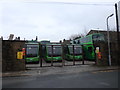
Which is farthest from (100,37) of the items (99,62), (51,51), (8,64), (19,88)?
(19,88)

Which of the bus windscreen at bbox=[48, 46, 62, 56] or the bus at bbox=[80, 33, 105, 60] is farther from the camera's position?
the bus at bbox=[80, 33, 105, 60]

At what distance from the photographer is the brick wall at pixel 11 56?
12691 millimetres

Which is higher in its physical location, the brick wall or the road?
the brick wall

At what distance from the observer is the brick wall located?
12691mm

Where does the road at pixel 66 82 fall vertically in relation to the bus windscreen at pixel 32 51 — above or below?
below

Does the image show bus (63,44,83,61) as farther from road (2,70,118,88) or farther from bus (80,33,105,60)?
road (2,70,118,88)

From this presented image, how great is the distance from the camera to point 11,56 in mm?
12930

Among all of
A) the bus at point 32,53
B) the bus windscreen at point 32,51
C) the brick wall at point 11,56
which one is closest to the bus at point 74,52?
the bus at point 32,53

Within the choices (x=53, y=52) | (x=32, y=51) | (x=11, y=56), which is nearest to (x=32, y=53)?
(x=32, y=51)

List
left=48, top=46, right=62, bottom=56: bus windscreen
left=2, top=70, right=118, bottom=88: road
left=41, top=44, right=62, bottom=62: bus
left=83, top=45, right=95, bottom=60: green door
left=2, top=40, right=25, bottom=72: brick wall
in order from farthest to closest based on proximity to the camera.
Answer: left=83, top=45, right=95, bottom=60: green door
left=48, top=46, right=62, bottom=56: bus windscreen
left=41, top=44, right=62, bottom=62: bus
left=2, top=40, right=25, bottom=72: brick wall
left=2, top=70, right=118, bottom=88: road

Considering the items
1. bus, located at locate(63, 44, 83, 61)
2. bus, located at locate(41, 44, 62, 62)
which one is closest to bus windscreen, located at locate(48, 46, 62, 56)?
bus, located at locate(41, 44, 62, 62)

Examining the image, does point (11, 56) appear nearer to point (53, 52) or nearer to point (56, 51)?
point (53, 52)

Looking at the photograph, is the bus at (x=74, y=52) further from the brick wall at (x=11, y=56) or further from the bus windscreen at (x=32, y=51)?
the brick wall at (x=11, y=56)

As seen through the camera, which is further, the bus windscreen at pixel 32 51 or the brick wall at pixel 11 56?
the bus windscreen at pixel 32 51
